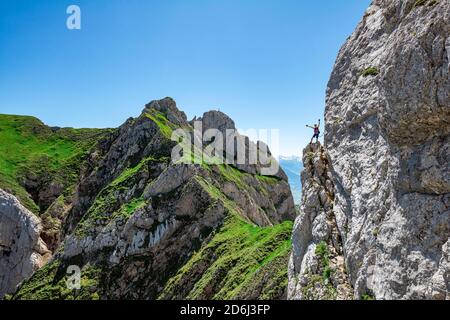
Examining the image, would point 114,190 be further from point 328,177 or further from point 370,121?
point 370,121

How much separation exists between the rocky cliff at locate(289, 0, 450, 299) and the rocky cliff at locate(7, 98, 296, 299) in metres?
13.4

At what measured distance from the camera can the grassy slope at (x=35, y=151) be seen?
370 feet

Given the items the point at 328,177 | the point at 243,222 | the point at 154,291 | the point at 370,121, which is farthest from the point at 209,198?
the point at 370,121

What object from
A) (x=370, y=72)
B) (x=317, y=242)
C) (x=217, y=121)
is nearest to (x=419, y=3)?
(x=370, y=72)

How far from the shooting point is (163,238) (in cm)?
6431

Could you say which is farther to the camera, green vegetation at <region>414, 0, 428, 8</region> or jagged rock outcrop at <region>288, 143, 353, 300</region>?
jagged rock outcrop at <region>288, 143, 353, 300</region>

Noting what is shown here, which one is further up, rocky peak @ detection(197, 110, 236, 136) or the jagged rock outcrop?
rocky peak @ detection(197, 110, 236, 136)

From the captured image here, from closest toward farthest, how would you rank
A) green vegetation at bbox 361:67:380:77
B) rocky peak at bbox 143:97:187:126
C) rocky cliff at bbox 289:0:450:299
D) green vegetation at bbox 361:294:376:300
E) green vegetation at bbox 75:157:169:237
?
rocky cliff at bbox 289:0:450:299, green vegetation at bbox 361:294:376:300, green vegetation at bbox 361:67:380:77, green vegetation at bbox 75:157:169:237, rocky peak at bbox 143:97:187:126

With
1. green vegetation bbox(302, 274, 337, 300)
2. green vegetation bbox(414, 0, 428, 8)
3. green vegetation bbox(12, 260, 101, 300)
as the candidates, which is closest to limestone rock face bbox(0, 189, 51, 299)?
green vegetation bbox(12, 260, 101, 300)

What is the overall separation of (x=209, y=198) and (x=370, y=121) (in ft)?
138

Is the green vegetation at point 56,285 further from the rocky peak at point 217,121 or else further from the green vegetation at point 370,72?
the rocky peak at point 217,121

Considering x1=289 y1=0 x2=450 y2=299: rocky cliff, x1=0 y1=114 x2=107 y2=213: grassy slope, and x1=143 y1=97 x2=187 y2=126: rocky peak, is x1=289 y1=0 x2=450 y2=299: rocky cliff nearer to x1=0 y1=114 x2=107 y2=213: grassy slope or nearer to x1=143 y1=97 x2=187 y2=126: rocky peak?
x1=143 y1=97 x2=187 y2=126: rocky peak

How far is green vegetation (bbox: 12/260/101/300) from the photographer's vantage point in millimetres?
62281

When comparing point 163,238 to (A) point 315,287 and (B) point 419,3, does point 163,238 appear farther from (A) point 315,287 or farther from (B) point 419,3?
(B) point 419,3
